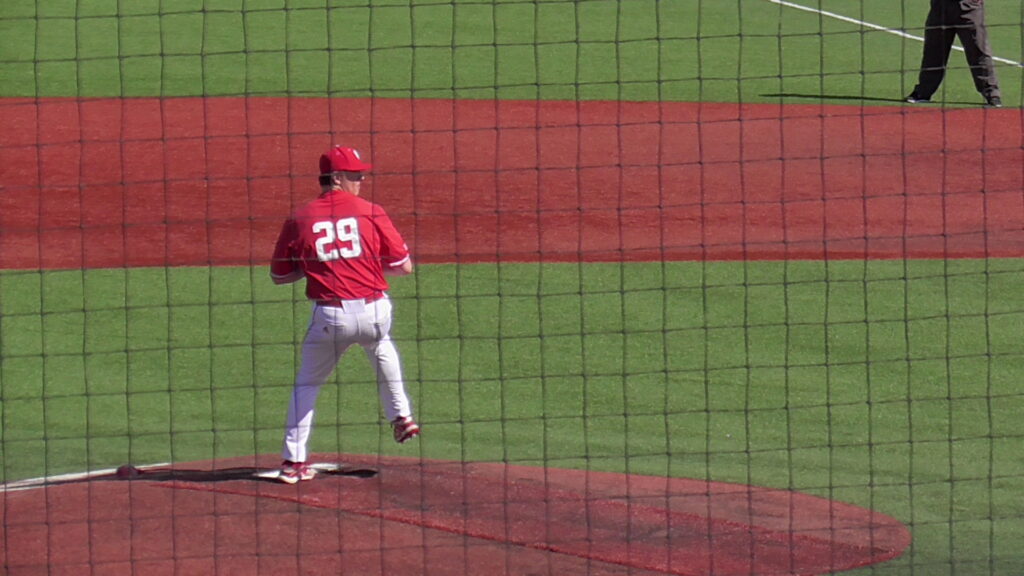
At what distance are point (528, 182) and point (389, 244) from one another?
572cm

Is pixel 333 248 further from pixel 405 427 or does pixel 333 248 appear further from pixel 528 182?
pixel 528 182

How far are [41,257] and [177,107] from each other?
16.0 feet

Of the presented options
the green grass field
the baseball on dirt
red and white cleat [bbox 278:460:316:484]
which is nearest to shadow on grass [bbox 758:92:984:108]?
the green grass field

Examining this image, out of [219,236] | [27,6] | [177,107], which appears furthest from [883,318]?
[27,6]

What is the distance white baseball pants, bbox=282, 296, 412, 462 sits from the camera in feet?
26.3

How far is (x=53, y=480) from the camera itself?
26.3ft

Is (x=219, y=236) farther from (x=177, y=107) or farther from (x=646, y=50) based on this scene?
(x=646, y=50)

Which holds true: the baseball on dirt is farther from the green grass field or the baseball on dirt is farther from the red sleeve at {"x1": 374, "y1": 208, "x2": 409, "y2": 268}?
the red sleeve at {"x1": 374, "y1": 208, "x2": 409, "y2": 268}

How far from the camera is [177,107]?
16.5 m

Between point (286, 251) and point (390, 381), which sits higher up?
point (286, 251)

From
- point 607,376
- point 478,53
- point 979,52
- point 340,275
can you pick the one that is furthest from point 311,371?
point 478,53

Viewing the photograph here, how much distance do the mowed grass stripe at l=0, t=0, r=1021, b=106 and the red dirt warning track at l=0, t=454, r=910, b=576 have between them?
29.2 feet

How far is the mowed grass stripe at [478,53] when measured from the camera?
1755 centimetres

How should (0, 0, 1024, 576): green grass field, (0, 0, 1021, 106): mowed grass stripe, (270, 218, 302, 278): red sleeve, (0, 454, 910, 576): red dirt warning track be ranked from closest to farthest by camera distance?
(0, 454, 910, 576): red dirt warning track → (270, 218, 302, 278): red sleeve → (0, 0, 1024, 576): green grass field → (0, 0, 1021, 106): mowed grass stripe
